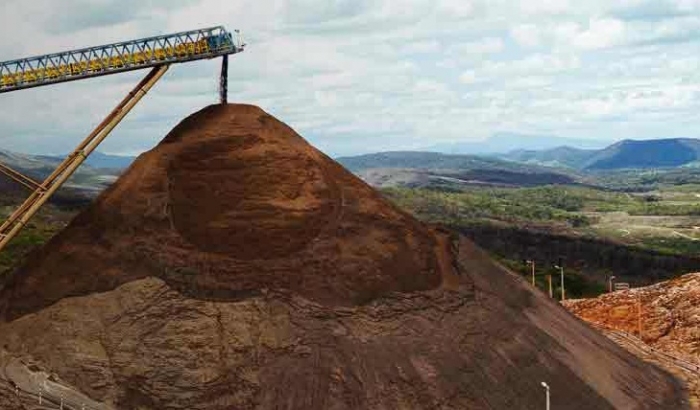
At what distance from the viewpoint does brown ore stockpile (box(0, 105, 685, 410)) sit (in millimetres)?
30688

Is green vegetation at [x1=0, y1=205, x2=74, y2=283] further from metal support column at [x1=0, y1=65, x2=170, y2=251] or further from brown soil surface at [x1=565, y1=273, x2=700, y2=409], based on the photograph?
brown soil surface at [x1=565, y1=273, x2=700, y2=409]

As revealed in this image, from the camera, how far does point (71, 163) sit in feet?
129

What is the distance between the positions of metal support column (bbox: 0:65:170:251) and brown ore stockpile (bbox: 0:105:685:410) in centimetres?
273

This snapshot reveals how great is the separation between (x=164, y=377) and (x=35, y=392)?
5174mm

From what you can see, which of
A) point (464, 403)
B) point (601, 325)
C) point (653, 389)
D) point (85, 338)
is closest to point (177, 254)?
point (85, 338)

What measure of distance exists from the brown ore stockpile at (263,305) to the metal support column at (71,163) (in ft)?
8.94

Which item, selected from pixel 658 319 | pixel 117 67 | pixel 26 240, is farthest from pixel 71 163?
pixel 26 240

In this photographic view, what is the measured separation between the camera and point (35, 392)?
100 feet

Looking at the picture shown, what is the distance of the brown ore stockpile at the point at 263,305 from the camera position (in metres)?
30.7

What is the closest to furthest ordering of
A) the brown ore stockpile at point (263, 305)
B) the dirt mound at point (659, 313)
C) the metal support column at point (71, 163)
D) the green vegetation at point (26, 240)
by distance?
the brown ore stockpile at point (263, 305), the metal support column at point (71, 163), the dirt mound at point (659, 313), the green vegetation at point (26, 240)

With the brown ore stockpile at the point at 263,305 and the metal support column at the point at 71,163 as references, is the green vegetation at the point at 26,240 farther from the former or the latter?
the brown ore stockpile at the point at 263,305

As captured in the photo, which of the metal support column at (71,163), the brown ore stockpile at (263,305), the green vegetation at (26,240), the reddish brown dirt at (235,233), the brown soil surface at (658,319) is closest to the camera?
the brown ore stockpile at (263,305)

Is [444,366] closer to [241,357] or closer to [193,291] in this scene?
[241,357]

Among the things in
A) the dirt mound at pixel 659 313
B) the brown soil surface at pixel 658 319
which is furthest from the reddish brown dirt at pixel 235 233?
the dirt mound at pixel 659 313
